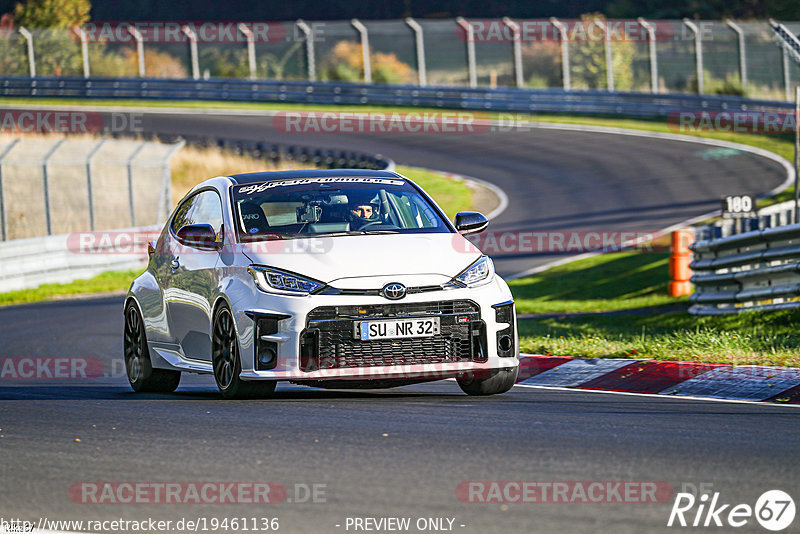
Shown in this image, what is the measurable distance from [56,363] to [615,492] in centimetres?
854

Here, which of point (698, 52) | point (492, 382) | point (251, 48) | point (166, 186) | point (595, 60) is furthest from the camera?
point (251, 48)

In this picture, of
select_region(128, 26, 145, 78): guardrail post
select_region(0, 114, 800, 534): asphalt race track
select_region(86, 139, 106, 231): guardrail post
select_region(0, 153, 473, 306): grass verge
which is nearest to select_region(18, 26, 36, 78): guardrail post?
select_region(128, 26, 145, 78): guardrail post

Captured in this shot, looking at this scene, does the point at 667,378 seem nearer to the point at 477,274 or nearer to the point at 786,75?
the point at 477,274

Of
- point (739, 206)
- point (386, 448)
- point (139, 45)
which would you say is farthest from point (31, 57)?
point (386, 448)

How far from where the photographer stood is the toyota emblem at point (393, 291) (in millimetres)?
8234

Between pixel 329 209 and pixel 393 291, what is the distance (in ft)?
4.10

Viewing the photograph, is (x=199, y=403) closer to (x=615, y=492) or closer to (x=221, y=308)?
(x=221, y=308)

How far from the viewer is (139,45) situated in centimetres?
5034

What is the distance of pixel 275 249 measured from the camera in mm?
8695

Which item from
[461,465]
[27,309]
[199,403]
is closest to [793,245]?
[199,403]

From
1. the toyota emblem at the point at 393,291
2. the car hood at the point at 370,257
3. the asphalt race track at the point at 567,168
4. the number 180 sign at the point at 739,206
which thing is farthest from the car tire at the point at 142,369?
the asphalt race track at the point at 567,168

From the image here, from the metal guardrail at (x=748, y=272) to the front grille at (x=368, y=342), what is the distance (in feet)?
19.4

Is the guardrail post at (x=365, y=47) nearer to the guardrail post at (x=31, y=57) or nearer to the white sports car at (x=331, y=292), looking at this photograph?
the guardrail post at (x=31, y=57)

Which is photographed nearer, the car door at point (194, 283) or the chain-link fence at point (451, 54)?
the car door at point (194, 283)
